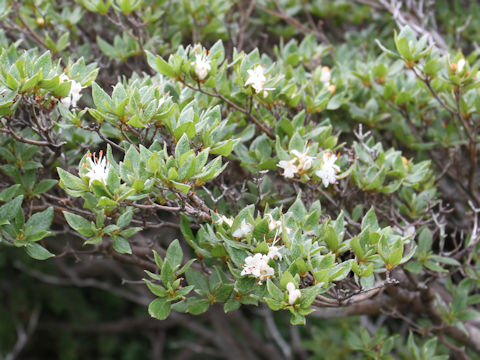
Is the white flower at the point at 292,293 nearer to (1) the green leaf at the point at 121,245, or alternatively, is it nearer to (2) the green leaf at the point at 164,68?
(1) the green leaf at the point at 121,245

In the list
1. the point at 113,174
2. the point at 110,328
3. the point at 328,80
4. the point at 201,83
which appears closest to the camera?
the point at 113,174

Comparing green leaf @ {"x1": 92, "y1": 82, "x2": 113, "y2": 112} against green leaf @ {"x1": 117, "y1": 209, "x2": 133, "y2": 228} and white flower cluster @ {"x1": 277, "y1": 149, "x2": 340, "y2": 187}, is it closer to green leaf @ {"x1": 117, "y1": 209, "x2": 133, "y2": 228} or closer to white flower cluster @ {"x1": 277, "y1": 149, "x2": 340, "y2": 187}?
green leaf @ {"x1": 117, "y1": 209, "x2": 133, "y2": 228}

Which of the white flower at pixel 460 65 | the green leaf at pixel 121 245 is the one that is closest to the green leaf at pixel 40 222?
the green leaf at pixel 121 245

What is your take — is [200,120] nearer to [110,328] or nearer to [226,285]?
[226,285]

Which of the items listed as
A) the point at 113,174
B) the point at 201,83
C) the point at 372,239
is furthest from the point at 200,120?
the point at 372,239

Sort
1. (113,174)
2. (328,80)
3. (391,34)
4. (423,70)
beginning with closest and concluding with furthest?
(113,174), (423,70), (328,80), (391,34)

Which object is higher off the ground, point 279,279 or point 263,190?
point 279,279
